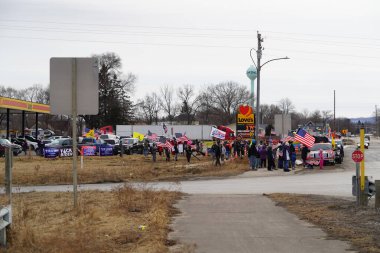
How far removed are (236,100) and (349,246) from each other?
139912 millimetres

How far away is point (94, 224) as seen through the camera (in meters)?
9.59

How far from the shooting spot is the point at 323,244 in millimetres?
8367

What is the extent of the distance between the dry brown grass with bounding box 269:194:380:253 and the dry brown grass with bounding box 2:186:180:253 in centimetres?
292

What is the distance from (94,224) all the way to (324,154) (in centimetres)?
2632

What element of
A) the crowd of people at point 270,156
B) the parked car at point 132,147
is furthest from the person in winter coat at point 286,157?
the parked car at point 132,147

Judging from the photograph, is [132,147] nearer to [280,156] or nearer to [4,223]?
[280,156]

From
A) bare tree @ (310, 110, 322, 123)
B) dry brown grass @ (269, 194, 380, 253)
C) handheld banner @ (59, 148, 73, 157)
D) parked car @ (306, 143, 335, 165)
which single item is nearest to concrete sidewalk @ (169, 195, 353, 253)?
dry brown grass @ (269, 194, 380, 253)

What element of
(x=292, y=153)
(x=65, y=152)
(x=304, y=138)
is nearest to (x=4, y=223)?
(x=292, y=153)

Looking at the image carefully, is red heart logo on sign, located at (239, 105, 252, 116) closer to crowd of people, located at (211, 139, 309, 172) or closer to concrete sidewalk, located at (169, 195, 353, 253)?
crowd of people, located at (211, 139, 309, 172)

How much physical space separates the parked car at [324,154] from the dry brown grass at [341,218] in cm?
1800

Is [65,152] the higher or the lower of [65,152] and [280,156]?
the lower

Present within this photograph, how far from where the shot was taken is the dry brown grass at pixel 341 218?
8.59 meters

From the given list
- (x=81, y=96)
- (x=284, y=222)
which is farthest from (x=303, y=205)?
(x=81, y=96)

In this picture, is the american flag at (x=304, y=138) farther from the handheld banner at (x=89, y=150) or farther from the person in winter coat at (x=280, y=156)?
the handheld banner at (x=89, y=150)
